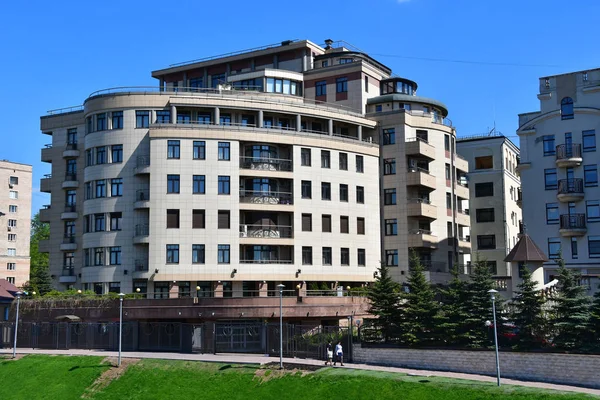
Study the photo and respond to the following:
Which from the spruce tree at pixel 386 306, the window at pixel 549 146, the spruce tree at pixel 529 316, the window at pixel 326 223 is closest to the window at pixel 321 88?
the window at pixel 326 223

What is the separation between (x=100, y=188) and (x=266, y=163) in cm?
1442

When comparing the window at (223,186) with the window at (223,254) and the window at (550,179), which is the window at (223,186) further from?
the window at (550,179)

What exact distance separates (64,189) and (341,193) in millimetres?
25819

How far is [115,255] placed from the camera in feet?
205

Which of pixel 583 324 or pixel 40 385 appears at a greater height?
pixel 583 324

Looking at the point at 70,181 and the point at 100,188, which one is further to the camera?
the point at 70,181

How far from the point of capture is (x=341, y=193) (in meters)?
66.7

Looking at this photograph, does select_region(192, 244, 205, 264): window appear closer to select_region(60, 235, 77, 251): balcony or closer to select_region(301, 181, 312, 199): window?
select_region(301, 181, 312, 199): window

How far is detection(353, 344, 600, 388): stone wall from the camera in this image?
36.1 m

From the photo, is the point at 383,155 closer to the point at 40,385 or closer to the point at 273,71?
the point at 273,71

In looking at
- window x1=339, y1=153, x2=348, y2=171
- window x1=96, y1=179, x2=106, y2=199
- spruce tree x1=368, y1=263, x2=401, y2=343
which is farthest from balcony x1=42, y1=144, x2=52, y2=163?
spruce tree x1=368, y1=263, x2=401, y2=343

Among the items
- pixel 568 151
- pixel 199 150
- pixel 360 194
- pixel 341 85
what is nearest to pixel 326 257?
pixel 360 194

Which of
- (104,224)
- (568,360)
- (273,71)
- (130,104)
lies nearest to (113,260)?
(104,224)

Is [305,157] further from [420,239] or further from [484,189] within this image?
[484,189]
